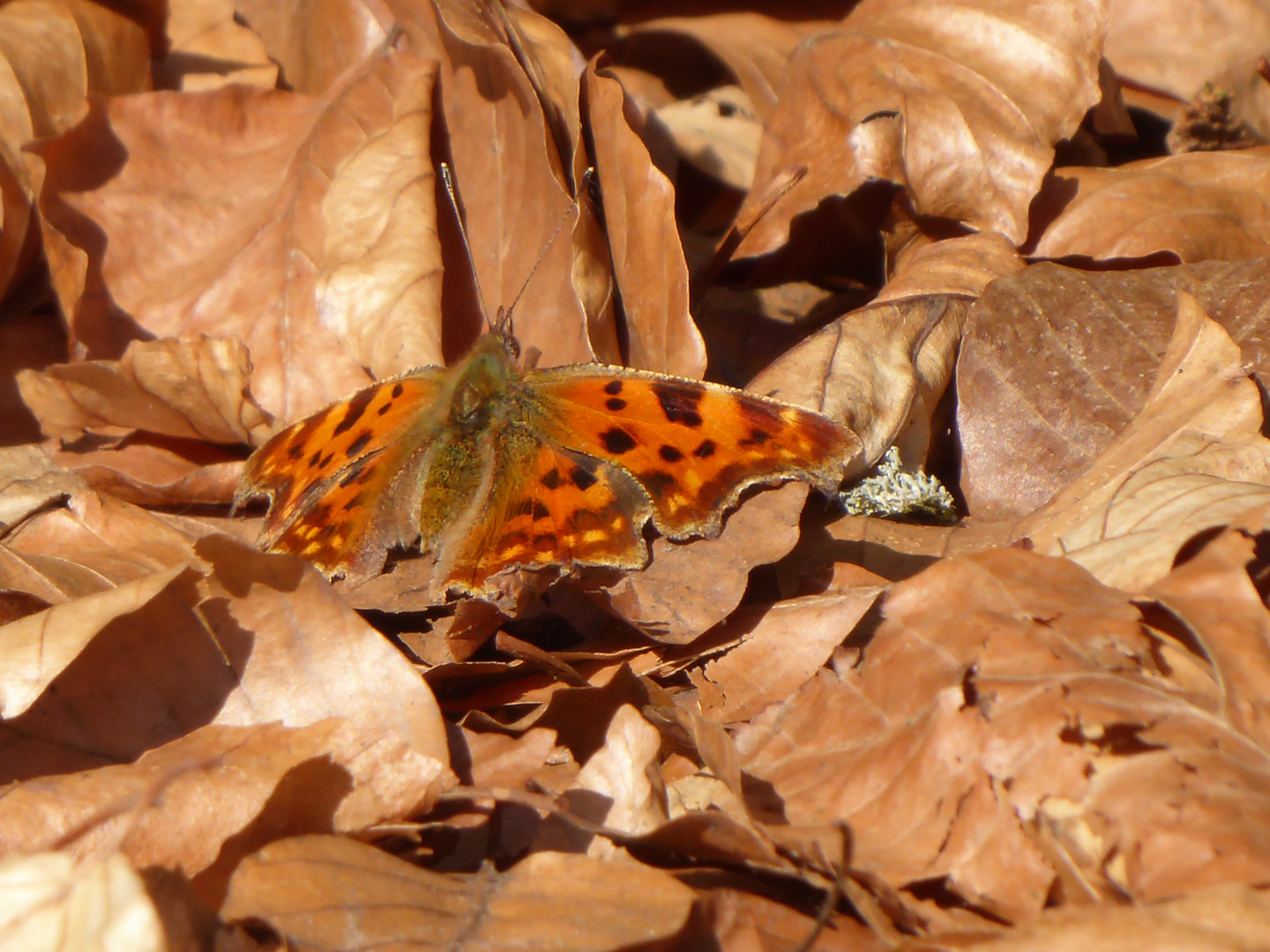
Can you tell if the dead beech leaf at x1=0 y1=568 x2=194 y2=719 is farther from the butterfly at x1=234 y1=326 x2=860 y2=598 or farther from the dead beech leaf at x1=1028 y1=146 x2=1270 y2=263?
the dead beech leaf at x1=1028 y1=146 x2=1270 y2=263

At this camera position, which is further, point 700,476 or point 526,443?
point 526,443

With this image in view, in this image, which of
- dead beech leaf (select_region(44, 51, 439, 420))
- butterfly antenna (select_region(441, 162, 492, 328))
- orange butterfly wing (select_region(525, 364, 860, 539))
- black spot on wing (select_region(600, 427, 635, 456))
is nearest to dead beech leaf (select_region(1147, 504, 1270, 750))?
orange butterfly wing (select_region(525, 364, 860, 539))

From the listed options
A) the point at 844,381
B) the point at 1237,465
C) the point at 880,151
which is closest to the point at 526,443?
the point at 844,381

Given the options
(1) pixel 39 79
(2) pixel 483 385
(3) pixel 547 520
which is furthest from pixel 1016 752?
(1) pixel 39 79

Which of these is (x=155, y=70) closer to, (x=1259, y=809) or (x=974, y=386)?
(x=974, y=386)

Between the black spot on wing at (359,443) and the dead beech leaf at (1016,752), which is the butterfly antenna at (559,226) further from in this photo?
the dead beech leaf at (1016,752)

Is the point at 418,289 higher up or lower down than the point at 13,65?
lower down
